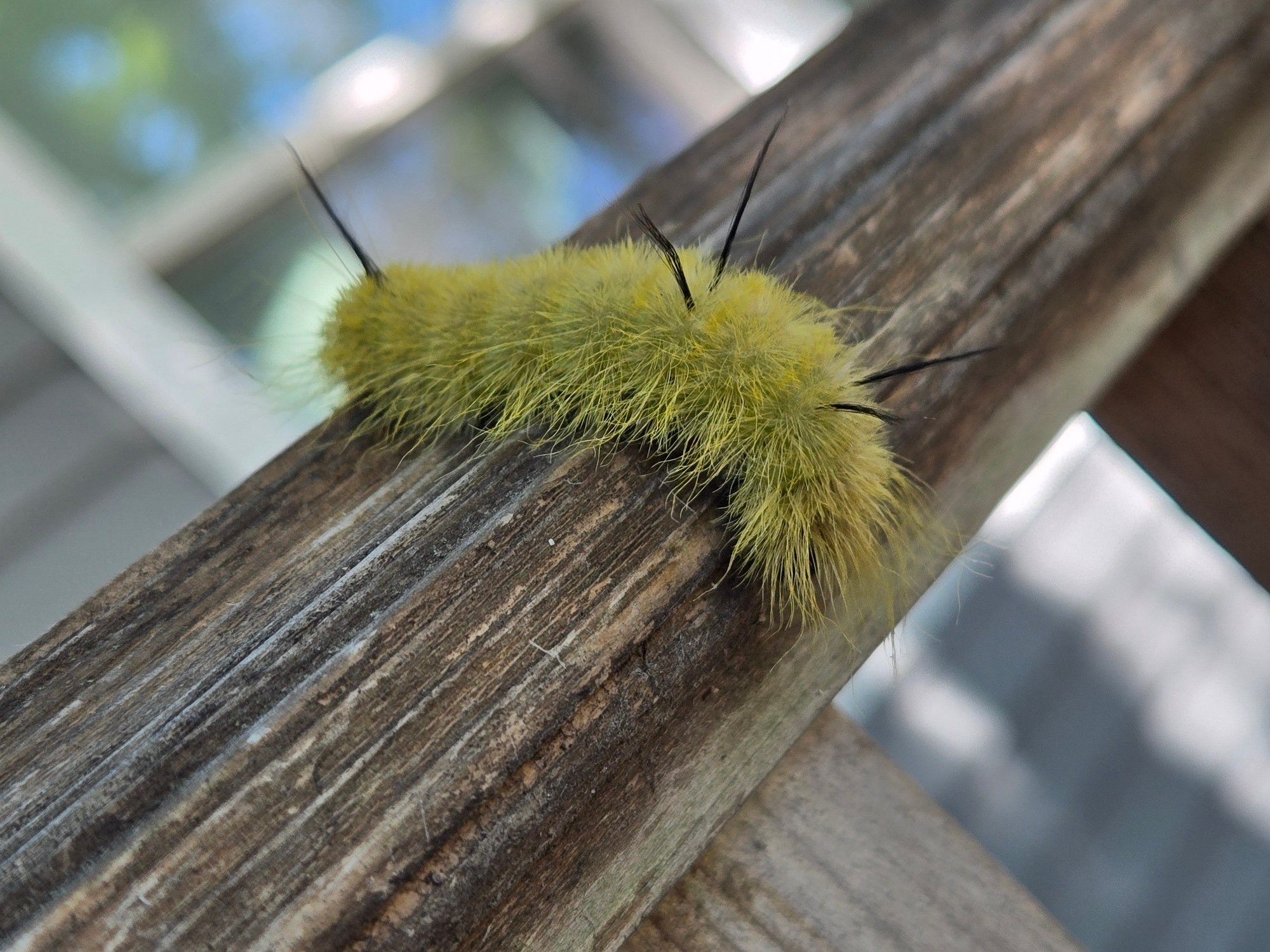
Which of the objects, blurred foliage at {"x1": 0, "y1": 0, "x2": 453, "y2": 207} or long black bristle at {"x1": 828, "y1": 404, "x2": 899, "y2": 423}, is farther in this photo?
blurred foliage at {"x1": 0, "y1": 0, "x2": 453, "y2": 207}

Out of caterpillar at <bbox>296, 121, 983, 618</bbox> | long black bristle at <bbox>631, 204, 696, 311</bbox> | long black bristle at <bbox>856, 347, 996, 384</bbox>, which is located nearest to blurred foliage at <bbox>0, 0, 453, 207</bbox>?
caterpillar at <bbox>296, 121, 983, 618</bbox>

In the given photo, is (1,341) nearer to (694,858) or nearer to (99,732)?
(99,732)

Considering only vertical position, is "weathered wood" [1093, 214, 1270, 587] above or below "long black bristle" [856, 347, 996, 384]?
above

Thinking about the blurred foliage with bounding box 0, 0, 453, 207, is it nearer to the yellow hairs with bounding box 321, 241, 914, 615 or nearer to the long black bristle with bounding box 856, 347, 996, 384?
the yellow hairs with bounding box 321, 241, 914, 615

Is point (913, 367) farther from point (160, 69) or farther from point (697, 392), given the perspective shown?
point (160, 69)

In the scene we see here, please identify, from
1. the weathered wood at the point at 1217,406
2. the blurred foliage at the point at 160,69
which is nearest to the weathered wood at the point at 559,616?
the weathered wood at the point at 1217,406

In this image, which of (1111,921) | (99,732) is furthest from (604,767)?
(1111,921)

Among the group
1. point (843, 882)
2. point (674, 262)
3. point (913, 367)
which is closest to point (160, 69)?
point (674, 262)
